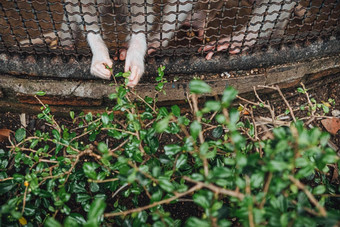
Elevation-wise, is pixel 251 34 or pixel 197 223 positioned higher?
pixel 251 34

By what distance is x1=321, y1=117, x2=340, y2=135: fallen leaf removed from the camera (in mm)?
1878

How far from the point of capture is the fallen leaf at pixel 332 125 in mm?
1878

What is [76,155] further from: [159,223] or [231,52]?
[231,52]

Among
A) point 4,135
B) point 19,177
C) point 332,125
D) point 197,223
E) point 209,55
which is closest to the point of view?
point 197,223

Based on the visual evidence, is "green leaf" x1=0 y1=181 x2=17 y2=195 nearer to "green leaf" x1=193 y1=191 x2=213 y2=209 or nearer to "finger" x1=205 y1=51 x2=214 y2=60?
"green leaf" x1=193 y1=191 x2=213 y2=209

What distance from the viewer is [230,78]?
5.64ft

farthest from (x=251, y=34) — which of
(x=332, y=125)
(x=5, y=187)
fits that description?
(x=5, y=187)

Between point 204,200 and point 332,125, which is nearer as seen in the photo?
point 204,200

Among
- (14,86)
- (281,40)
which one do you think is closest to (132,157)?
(14,86)

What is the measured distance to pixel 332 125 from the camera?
1890 millimetres

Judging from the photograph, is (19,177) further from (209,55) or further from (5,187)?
(209,55)

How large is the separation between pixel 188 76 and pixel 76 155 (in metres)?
0.86

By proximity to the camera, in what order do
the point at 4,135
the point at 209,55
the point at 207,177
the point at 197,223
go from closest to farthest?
the point at 197,223 < the point at 207,177 < the point at 209,55 < the point at 4,135

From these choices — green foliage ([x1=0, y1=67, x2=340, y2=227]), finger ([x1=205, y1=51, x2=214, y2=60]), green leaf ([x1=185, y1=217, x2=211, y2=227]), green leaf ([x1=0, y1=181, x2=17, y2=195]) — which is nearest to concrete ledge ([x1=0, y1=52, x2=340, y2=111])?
finger ([x1=205, y1=51, x2=214, y2=60])
